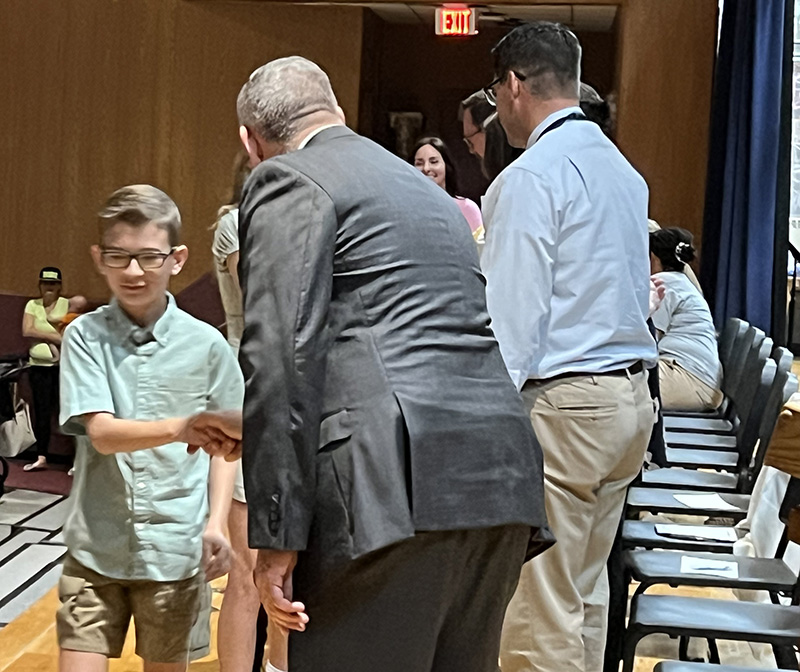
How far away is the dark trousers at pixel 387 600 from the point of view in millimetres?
1814

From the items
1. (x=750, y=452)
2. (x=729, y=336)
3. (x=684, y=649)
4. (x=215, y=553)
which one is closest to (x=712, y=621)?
(x=684, y=649)

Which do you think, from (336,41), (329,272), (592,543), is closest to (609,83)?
(336,41)

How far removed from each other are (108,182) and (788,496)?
7.70 metres

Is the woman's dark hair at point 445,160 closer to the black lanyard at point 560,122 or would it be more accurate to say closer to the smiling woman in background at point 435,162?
the smiling woman in background at point 435,162

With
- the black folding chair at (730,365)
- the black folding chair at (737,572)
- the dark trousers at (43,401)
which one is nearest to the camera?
the black folding chair at (737,572)

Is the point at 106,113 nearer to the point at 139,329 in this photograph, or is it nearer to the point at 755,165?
the point at 755,165

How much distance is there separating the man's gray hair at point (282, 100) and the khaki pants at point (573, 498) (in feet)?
3.71

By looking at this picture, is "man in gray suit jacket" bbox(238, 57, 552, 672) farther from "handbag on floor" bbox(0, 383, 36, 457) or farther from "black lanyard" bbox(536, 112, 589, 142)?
"handbag on floor" bbox(0, 383, 36, 457)

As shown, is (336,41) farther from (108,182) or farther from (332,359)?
(332,359)

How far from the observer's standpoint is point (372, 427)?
1773 mm

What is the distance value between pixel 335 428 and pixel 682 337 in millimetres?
4476

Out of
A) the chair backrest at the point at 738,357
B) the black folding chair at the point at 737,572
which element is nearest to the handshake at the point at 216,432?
the black folding chair at the point at 737,572

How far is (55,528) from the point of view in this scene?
5648 mm

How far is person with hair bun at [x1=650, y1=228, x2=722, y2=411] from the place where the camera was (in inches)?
236
